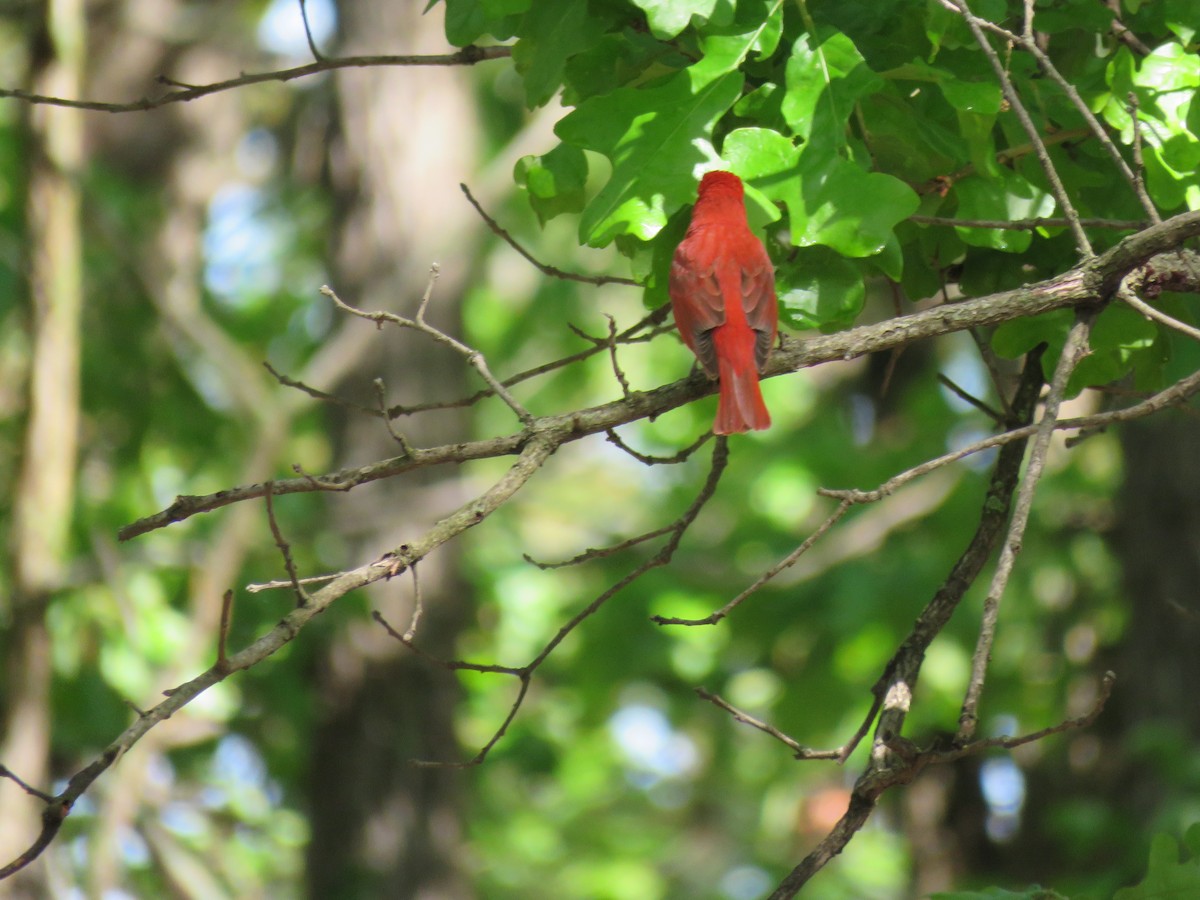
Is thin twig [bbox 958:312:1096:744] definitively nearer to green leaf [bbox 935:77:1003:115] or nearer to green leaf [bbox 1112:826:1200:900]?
green leaf [bbox 935:77:1003:115]

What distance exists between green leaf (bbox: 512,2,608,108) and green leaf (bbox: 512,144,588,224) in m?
0.18

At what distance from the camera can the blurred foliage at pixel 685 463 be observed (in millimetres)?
2215

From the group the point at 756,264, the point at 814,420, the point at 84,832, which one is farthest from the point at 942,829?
the point at 756,264

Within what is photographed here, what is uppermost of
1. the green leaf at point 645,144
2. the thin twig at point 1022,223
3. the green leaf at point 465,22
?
the green leaf at point 465,22

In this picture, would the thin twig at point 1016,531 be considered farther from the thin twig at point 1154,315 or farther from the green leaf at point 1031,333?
the green leaf at point 1031,333

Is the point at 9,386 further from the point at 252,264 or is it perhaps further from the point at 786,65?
the point at 786,65

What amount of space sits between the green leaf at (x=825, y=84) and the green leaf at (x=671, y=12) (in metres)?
0.19

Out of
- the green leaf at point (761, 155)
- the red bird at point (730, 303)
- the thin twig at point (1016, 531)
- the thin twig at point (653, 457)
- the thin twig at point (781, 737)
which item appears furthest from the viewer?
the red bird at point (730, 303)

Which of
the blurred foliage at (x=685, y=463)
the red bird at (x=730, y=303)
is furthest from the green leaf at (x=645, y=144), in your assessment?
the red bird at (x=730, y=303)

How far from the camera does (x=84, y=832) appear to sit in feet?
22.1

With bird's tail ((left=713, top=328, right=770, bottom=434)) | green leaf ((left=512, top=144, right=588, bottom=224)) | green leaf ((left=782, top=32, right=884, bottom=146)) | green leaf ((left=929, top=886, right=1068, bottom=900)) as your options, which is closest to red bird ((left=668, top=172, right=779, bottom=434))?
bird's tail ((left=713, top=328, right=770, bottom=434))

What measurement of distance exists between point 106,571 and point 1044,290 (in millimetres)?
4637

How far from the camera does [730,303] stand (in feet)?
9.02

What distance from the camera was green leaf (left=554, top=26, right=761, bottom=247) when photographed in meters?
2.18
